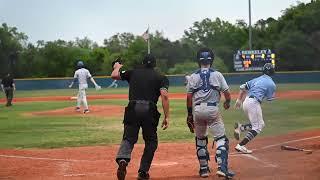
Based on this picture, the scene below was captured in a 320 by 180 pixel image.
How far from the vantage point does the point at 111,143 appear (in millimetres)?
13531

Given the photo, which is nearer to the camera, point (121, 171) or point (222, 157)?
point (121, 171)

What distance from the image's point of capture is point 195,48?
7150 centimetres

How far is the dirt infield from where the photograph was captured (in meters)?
8.61

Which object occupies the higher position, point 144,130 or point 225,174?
point 144,130

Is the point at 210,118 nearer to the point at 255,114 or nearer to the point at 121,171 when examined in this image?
the point at 121,171

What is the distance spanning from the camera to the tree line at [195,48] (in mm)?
56781

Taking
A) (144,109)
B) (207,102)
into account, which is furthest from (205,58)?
(144,109)

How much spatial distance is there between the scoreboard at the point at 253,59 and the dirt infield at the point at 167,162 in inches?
1167

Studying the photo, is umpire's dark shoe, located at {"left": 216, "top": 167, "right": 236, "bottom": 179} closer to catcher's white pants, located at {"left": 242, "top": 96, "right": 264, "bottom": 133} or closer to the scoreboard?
catcher's white pants, located at {"left": 242, "top": 96, "right": 264, "bottom": 133}

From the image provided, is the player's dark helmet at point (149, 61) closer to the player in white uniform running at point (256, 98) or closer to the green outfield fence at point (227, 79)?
the player in white uniform running at point (256, 98)

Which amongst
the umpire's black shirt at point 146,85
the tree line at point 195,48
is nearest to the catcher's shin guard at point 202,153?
the umpire's black shirt at point 146,85

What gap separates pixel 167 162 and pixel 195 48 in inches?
2429

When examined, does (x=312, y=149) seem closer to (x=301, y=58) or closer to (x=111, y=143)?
(x=111, y=143)

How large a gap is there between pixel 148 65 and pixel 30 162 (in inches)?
145
